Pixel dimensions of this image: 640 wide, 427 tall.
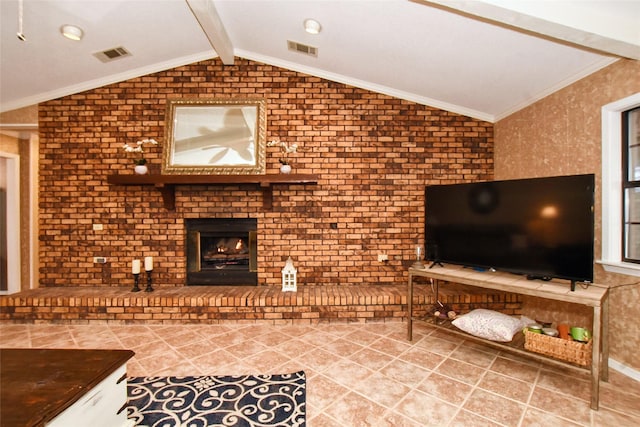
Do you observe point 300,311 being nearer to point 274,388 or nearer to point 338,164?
point 274,388

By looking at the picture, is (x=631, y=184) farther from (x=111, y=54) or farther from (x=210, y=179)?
(x=111, y=54)

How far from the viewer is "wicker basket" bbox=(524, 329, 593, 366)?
176 centimetres

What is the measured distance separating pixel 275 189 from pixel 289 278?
1072mm

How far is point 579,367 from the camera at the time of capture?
1727 mm

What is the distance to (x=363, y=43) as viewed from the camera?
2.54 meters

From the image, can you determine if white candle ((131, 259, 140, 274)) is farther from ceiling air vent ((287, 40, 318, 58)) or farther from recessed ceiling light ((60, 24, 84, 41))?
ceiling air vent ((287, 40, 318, 58))

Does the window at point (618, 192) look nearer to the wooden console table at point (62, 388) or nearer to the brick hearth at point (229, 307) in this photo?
the brick hearth at point (229, 307)

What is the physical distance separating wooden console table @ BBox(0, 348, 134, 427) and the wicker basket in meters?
2.61

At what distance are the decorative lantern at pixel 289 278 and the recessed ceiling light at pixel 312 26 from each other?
2327 millimetres

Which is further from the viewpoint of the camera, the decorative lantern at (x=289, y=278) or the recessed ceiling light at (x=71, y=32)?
the decorative lantern at (x=289, y=278)

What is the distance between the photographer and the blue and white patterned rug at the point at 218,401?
154 cm

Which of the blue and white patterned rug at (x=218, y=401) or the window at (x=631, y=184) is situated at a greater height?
the window at (x=631, y=184)

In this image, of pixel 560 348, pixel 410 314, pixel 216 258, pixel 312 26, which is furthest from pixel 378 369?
pixel 312 26

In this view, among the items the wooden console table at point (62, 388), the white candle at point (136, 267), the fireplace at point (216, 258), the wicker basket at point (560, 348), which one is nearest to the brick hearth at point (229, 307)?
the white candle at point (136, 267)
